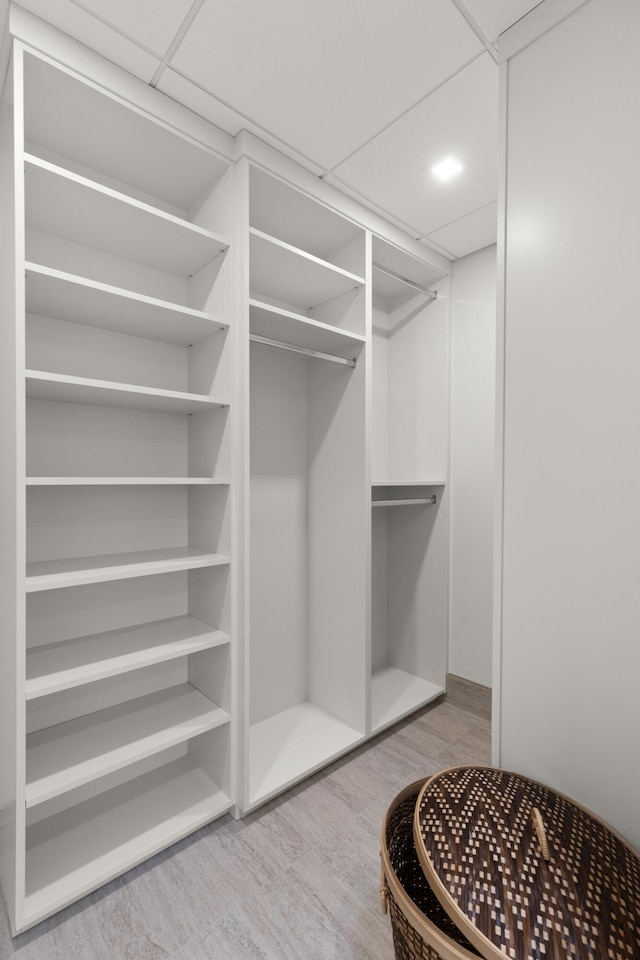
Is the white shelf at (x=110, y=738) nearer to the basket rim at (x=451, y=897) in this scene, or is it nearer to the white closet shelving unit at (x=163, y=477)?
the white closet shelving unit at (x=163, y=477)

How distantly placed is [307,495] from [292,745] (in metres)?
1.19

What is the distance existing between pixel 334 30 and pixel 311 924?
2.53 metres

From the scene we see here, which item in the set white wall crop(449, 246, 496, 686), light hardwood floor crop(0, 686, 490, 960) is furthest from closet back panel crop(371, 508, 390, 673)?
light hardwood floor crop(0, 686, 490, 960)

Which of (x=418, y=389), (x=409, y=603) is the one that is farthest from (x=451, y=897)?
(x=418, y=389)

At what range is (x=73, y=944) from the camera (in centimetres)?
126

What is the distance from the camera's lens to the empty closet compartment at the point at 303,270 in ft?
6.06

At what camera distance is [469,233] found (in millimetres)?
2320

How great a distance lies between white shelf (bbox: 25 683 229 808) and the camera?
4.58 ft

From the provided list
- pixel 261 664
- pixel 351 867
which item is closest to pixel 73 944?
pixel 351 867

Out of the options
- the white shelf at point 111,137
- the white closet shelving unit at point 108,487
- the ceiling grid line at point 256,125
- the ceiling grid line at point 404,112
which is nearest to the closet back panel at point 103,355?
the white closet shelving unit at point 108,487

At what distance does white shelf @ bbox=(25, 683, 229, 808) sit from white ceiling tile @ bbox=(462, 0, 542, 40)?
7.60ft

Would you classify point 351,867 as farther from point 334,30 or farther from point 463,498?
point 334,30

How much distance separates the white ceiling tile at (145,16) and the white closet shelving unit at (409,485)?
4.49ft

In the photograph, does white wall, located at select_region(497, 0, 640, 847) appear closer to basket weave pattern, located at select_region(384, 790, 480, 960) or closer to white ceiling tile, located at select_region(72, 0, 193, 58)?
basket weave pattern, located at select_region(384, 790, 480, 960)
